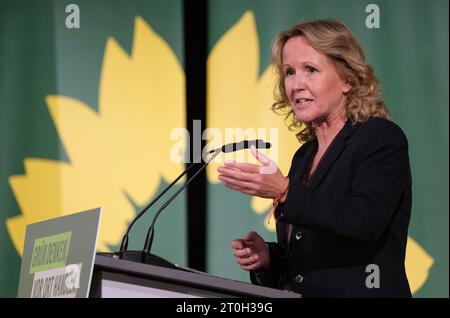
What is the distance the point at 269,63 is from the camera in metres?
3.58

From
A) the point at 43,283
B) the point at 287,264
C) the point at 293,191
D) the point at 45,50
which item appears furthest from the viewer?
the point at 45,50

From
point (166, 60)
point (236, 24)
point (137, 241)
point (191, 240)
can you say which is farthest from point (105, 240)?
point (236, 24)

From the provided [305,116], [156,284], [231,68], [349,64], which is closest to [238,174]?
[156,284]

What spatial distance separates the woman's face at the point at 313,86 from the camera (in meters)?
2.22

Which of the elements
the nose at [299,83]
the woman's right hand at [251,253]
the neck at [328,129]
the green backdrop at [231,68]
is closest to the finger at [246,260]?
the woman's right hand at [251,253]

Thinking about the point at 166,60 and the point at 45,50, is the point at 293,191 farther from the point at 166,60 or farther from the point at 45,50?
the point at 45,50

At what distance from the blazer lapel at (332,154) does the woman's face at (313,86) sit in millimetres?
109

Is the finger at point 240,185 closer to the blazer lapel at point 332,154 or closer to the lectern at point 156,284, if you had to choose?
the lectern at point 156,284

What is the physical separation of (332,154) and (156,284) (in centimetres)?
70

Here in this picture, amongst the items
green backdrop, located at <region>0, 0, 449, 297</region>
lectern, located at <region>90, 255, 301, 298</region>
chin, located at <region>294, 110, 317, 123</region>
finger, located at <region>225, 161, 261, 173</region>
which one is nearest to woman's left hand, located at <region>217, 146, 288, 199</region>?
finger, located at <region>225, 161, 261, 173</region>

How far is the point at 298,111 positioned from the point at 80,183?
1.63m

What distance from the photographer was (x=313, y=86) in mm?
2221

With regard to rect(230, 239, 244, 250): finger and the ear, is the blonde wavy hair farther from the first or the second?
rect(230, 239, 244, 250): finger

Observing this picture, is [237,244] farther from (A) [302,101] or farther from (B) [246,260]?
(A) [302,101]
